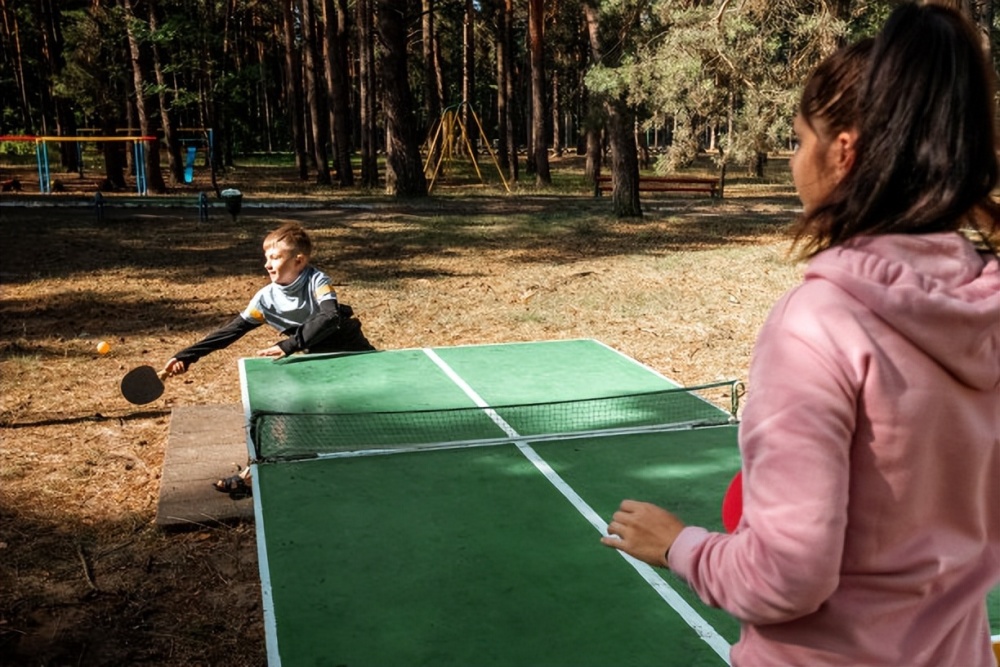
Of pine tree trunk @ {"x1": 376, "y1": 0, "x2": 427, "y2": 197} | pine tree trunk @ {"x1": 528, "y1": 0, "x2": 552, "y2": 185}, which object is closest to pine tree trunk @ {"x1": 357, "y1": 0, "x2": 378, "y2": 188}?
pine tree trunk @ {"x1": 376, "y1": 0, "x2": 427, "y2": 197}

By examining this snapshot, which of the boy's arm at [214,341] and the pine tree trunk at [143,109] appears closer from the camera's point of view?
the boy's arm at [214,341]

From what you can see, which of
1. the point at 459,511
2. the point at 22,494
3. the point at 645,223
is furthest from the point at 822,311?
the point at 645,223

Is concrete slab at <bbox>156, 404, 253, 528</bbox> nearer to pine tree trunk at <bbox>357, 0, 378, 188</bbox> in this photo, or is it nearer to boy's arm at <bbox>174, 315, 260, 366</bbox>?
boy's arm at <bbox>174, 315, 260, 366</bbox>

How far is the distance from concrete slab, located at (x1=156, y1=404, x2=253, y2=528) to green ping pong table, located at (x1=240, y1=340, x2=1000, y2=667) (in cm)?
26

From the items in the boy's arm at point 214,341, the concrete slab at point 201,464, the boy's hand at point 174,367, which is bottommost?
the concrete slab at point 201,464

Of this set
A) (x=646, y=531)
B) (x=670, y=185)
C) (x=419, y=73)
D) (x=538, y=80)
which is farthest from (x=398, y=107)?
(x=419, y=73)

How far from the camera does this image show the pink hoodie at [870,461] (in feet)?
3.74

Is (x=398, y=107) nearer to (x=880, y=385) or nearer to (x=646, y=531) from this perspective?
(x=646, y=531)

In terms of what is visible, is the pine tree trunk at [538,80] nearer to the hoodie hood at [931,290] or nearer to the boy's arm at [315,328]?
the boy's arm at [315,328]

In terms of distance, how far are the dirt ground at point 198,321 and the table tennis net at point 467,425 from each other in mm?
800

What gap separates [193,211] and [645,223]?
407 inches

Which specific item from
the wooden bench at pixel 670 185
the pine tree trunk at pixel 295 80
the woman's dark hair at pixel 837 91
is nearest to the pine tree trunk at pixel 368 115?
the pine tree trunk at pixel 295 80

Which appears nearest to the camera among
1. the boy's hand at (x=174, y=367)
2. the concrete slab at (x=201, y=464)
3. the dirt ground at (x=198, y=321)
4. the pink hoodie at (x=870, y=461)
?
the pink hoodie at (x=870, y=461)

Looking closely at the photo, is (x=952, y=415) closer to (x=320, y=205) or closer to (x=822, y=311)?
(x=822, y=311)
